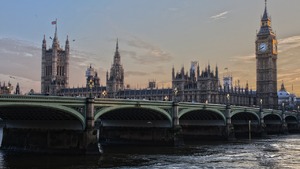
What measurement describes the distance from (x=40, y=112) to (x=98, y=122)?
53.9 ft

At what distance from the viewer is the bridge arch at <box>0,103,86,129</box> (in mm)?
46225

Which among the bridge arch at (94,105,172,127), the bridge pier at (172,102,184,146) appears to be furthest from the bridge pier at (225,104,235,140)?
the bridge arch at (94,105,172,127)

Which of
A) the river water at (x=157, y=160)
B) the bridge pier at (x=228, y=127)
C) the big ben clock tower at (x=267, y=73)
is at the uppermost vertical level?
the big ben clock tower at (x=267, y=73)

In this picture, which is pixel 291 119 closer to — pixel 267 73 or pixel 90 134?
pixel 267 73

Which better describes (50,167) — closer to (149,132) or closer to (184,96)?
(149,132)

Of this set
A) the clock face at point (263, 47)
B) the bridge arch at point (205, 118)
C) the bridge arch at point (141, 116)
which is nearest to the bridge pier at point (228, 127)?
→ the bridge arch at point (205, 118)

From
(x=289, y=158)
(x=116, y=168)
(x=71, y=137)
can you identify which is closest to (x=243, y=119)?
(x=289, y=158)

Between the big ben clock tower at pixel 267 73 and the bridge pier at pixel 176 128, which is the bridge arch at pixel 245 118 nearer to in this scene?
the bridge pier at pixel 176 128

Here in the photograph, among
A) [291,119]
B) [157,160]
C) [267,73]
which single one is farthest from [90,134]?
[267,73]

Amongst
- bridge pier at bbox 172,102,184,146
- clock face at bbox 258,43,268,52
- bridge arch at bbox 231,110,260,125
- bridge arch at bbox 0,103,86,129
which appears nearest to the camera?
bridge arch at bbox 0,103,86,129

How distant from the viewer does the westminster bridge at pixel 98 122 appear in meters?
50.6

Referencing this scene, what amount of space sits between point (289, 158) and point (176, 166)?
16290 mm

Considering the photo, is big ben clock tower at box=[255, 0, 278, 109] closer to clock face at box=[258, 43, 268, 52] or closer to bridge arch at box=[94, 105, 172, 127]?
clock face at box=[258, 43, 268, 52]

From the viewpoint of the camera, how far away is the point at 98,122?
66.9 m
